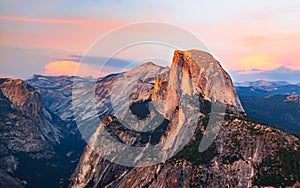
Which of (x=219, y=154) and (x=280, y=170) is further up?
(x=280, y=170)

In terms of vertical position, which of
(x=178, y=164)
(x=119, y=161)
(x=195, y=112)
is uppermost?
(x=195, y=112)

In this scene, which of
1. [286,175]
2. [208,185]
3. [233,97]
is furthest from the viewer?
[233,97]

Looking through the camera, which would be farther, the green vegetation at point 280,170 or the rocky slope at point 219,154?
the rocky slope at point 219,154

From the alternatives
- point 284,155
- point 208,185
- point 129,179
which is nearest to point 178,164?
point 208,185

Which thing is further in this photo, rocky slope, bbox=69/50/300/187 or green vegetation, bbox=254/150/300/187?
rocky slope, bbox=69/50/300/187

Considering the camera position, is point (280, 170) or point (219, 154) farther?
point (219, 154)

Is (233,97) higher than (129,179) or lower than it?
higher

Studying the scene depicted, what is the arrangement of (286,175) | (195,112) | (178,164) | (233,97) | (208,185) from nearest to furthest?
(286,175), (208,185), (178,164), (195,112), (233,97)

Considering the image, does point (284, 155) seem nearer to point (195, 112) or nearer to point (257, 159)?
point (257, 159)

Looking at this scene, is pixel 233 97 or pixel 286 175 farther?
pixel 233 97
